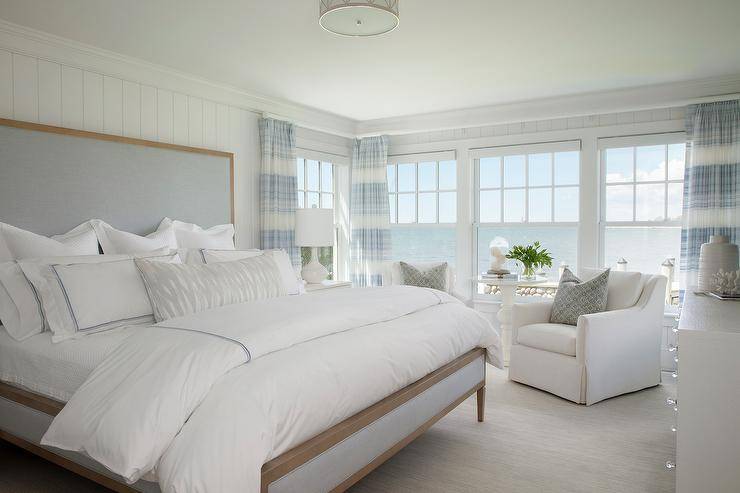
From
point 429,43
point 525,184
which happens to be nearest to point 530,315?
point 525,184

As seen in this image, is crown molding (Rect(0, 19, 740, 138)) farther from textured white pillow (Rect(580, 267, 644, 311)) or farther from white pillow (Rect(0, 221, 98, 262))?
textured white pillow (Rect(580, 267, 644, 311))

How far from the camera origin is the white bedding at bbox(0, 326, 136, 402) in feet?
7.19

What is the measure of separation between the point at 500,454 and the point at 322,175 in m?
4.05

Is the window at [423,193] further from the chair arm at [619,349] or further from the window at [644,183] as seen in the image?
the chair arm at [619,349]

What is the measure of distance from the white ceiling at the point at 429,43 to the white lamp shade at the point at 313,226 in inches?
44.5

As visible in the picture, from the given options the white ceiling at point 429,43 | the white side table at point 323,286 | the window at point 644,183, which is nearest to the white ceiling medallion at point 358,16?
the white ceiling at point 429,43

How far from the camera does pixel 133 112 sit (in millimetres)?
3910

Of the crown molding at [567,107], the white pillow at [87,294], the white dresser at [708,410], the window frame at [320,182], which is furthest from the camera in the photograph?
the window frame at [320,182]

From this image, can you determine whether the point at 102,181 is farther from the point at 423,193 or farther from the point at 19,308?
the point at 423,193

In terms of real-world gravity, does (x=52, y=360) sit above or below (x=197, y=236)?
below

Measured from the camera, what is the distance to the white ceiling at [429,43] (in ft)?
9.89

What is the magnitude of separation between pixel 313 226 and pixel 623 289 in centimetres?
275

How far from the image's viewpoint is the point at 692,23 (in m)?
3.26

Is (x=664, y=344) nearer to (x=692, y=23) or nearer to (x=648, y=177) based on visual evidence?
(x=648, y=177)
